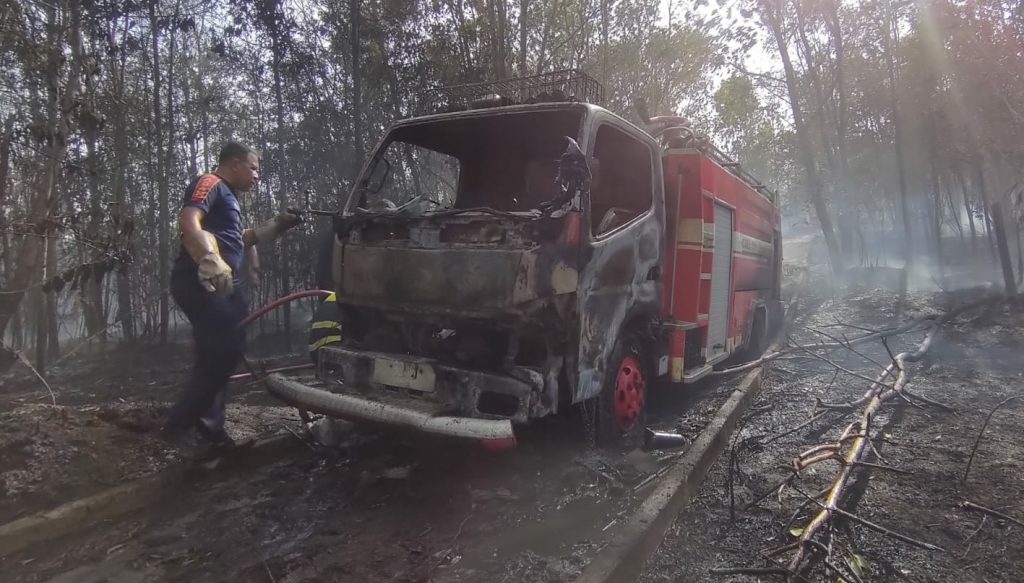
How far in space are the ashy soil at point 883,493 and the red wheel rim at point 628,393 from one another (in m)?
0.70

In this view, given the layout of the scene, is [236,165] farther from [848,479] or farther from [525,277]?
[848,479]

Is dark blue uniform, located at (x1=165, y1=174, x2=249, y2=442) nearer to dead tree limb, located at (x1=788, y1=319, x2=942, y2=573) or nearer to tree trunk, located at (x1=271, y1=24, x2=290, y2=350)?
dead tree limb, located at (x1=788, y1=319, x2=942, y2=573)

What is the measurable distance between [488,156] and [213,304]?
2579mm

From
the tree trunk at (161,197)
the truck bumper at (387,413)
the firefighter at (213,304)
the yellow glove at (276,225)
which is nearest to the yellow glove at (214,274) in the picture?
the firefighter at (213,304)

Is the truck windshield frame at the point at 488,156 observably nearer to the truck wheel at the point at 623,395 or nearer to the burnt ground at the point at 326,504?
the truck wheel at the point at 623,395

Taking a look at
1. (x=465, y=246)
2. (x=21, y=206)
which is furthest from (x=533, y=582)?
(x=21, y=206)

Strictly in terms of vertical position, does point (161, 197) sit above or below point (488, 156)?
above

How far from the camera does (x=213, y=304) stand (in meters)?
3.48

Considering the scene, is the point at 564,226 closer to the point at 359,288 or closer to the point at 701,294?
the point at 359,288

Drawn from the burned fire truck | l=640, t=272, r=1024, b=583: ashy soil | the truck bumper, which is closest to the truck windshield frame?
the burned fire truck

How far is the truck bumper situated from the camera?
285 centimetres

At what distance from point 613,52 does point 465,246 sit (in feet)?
44.2

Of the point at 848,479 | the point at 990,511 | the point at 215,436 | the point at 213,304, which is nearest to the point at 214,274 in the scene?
the point at 213,304

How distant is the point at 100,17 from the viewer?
839cm
